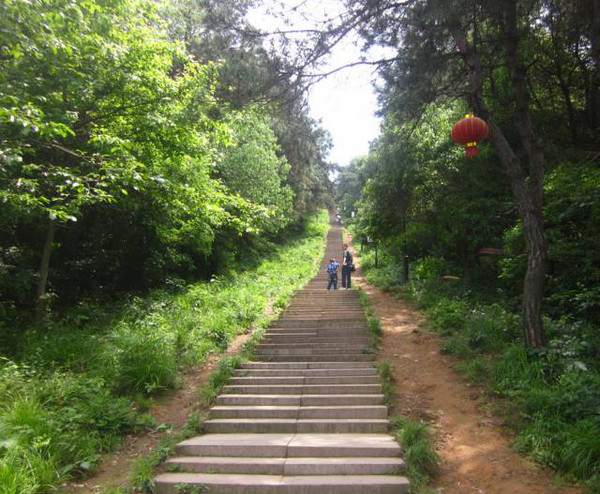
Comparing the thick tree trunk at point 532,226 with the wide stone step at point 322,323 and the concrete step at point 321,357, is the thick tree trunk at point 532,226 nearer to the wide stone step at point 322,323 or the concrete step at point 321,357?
the concrete step at point 321,357

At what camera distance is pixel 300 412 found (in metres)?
5.79

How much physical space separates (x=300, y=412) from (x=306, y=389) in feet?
2.54

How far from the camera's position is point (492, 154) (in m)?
11.1

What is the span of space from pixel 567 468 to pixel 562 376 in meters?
1.44

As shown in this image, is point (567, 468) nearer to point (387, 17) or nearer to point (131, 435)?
point (131, 435)

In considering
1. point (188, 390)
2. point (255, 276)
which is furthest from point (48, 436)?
point (255, 276)

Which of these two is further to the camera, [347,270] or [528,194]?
[347,270]

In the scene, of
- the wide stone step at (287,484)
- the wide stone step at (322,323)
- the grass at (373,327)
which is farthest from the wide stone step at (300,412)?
the wide stone step at (322,323)

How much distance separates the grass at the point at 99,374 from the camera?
4.35 meters

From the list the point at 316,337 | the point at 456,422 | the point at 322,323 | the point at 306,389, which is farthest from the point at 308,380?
the point at 322,323

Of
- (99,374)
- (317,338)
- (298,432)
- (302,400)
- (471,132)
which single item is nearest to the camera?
(298,432)

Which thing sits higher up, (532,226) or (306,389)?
(532,226)

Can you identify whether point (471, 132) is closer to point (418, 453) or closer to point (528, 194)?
point (528, 194)

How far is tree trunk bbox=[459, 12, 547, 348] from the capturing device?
20.3 feet
